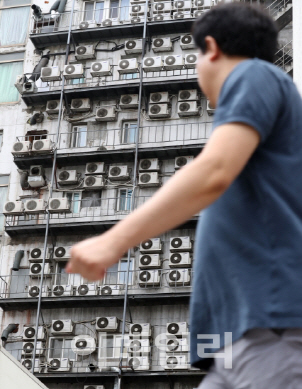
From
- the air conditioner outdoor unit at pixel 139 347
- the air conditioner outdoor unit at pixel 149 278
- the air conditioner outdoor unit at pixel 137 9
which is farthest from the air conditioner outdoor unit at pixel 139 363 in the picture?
the air conditioner outdoor unit at pixel 137 9

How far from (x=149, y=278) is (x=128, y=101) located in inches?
225

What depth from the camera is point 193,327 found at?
1.68 metres

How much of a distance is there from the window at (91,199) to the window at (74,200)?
15 centimetres

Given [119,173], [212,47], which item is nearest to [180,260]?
[119,173]

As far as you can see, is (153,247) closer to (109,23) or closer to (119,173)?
(119,173)

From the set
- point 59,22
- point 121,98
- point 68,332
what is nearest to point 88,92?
point 121,98

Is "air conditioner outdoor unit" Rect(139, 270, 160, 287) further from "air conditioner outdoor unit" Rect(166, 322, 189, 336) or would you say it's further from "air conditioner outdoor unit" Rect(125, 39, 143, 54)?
"air conditioner outdoor unit" Rect(125, 39, 143, 54)

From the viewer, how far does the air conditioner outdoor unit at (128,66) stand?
2459cm

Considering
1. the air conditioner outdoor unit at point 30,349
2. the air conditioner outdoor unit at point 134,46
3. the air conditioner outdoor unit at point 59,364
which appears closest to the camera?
the air conditioner outdoor unit at point 59,364

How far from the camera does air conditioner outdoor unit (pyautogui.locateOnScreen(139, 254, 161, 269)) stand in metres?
22.2

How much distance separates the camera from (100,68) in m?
24.7

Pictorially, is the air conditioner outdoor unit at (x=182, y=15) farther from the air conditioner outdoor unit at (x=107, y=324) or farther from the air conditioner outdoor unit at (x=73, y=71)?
the air conditioner outdoor unit at (x=107, y=324)

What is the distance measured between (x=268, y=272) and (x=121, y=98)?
76.3 ft

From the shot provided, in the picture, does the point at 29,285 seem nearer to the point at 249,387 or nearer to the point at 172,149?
the point at 172,149
